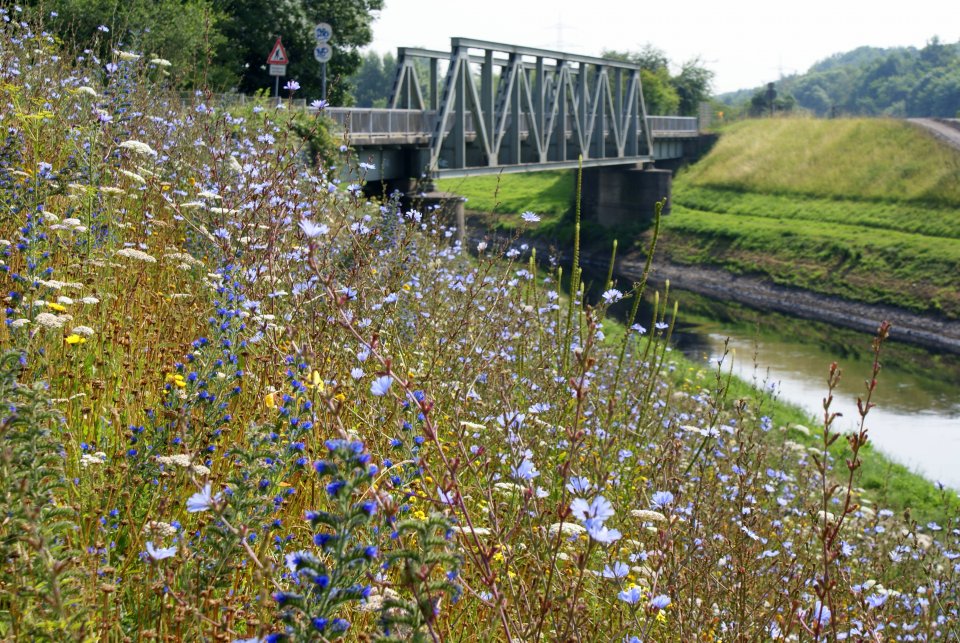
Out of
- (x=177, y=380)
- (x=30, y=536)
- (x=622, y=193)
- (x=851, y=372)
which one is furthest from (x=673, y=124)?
(x=30, y=536)

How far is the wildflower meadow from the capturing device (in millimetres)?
1826

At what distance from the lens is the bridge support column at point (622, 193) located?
41.5m

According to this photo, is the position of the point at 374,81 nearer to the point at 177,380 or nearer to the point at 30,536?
the point at 177,380

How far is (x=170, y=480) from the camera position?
2629 millimetres

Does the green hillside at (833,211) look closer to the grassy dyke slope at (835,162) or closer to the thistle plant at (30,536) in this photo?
the grassy dyke slope at (835,162)

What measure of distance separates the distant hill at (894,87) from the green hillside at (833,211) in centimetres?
6323

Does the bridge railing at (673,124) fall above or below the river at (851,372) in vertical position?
above

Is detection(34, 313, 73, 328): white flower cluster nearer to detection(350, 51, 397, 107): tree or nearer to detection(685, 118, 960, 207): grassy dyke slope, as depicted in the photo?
detection(685, 118, 960, 207): grassy dyke slope

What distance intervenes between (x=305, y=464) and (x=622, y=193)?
40763 millimetres

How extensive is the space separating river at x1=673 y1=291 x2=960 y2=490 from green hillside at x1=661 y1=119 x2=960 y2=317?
3.40 m

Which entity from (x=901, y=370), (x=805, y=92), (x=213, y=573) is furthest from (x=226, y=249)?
(x=805, y=92)

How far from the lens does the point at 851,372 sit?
72.8 feet

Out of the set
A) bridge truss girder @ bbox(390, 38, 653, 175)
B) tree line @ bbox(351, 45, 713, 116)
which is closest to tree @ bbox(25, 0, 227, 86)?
bridge truss girder @ bbox(390, 38, 653, 175)

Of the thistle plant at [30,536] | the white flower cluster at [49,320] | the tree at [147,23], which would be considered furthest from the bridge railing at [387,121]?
the thistle plant at [30,536]
